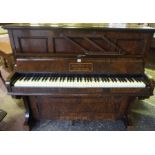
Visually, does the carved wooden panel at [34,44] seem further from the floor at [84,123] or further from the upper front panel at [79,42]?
the floor at [84,123]

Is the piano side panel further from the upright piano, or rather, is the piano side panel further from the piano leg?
the piano leg

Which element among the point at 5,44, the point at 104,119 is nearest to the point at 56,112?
the point at 104,119

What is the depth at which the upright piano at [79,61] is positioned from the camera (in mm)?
1801

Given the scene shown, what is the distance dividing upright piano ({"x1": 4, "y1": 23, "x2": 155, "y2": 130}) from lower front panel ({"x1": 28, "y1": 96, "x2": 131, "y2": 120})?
13.2 inches

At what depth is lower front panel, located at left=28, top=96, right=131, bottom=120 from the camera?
2.20 m

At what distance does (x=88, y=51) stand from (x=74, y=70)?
0.95 feet

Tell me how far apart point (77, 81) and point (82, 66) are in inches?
7.8

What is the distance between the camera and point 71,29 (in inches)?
71.7

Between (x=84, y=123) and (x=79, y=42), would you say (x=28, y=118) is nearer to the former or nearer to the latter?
(x=84, y=123)

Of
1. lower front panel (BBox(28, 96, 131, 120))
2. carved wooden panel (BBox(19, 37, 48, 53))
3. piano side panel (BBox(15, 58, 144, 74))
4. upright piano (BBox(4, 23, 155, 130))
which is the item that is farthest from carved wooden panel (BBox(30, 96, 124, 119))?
Answer: carved wooden panel (BBox(19, 37, 48, 53))

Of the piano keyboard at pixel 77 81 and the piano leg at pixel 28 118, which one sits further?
the piano leg at pixel 28 118

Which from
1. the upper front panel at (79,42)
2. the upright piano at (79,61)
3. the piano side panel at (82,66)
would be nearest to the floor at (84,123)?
the upright piano at (79,61)

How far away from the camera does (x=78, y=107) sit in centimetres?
230

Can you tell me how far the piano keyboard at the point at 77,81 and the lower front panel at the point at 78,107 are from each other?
38 cm
